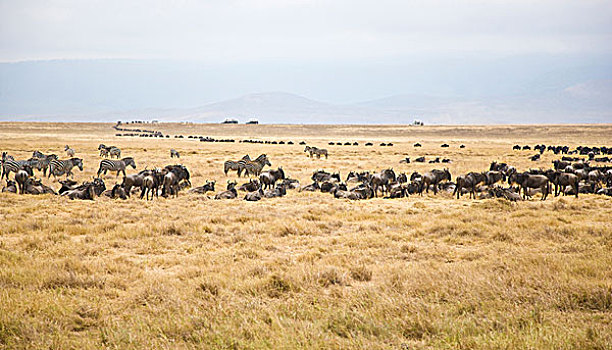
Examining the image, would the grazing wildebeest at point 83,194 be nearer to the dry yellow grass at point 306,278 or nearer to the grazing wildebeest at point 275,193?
the dry yellow grass at point 306,278

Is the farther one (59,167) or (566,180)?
(59,167)

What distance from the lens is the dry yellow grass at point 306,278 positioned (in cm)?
580

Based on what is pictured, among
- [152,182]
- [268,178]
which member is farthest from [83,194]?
[268,178]

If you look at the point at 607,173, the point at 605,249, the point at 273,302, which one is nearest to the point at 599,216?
the point at 605,249

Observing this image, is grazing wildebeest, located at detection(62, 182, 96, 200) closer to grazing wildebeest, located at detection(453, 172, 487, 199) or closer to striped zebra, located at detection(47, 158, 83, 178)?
striped zebra, located at detection(47, 158, 83, 178)

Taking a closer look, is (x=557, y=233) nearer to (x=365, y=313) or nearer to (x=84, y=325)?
(x=365, y=313)

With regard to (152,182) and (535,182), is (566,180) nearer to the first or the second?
(535,182)

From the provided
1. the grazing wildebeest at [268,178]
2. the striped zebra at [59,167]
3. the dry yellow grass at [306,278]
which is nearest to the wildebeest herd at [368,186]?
the grazing wildebeest at [268,178]

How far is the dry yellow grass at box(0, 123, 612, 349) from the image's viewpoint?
5.80m

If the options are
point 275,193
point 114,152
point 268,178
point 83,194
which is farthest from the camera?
point 114,152

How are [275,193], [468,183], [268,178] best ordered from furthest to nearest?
[268,178]
[275,193]
[468,183]

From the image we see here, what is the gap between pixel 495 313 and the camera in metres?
6.41

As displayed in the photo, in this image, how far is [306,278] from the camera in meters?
8.23

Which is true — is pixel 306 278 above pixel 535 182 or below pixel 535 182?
below
